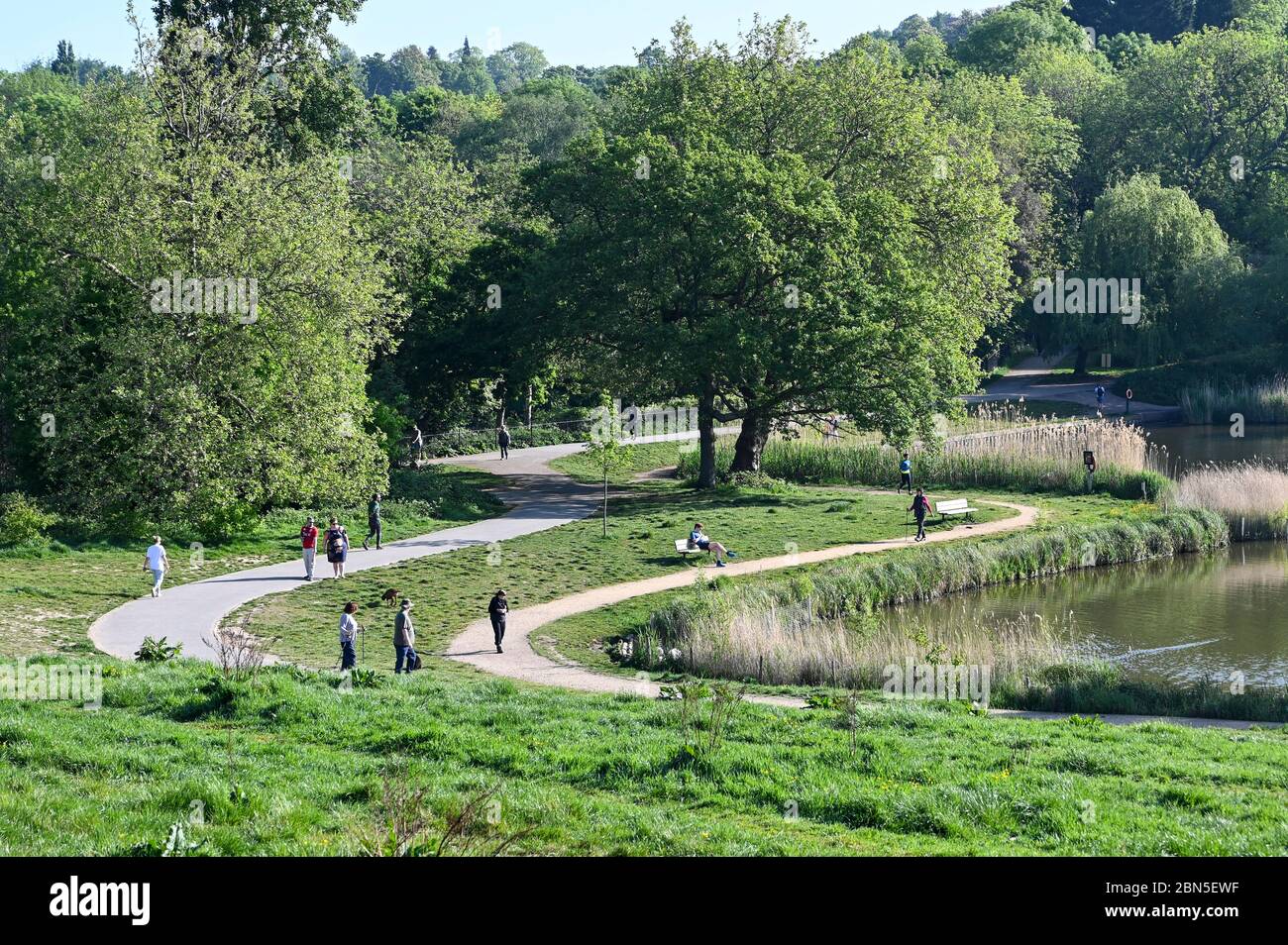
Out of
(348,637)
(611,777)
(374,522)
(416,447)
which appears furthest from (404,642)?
(416,447)

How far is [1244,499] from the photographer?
1624 inches

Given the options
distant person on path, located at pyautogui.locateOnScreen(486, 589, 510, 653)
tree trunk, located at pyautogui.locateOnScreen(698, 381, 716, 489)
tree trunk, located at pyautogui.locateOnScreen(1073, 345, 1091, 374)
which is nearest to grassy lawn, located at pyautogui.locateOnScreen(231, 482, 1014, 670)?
tree trunk, located at pyautogui.locateOnScreen(698, 381, 716, 489)

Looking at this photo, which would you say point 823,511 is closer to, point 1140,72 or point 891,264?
point 891,264

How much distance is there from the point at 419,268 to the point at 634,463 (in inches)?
457

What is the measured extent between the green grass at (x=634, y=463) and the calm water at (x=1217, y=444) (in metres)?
19.0

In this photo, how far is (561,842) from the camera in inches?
470

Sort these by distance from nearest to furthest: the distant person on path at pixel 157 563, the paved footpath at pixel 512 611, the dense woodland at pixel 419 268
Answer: the paved footpath at pixel 512 611
the distant person on path at pixel 157 563
the dense woodland at pixel 419 268

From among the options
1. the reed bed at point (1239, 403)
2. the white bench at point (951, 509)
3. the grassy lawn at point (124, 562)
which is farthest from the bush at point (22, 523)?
the reed bed at point (1239, 403)

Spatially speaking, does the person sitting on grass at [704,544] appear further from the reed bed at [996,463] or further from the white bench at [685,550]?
the reed bed at [996,463]

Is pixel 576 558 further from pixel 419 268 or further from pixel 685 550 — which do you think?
pixel 419 268

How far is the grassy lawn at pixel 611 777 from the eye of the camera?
39.2 feet

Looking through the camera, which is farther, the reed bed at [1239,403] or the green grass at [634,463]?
the reed bed at [1239,403]

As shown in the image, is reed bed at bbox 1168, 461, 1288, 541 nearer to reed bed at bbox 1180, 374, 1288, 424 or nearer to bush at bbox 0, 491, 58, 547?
reed bed at bbox 1180, 374, 1288, 424
